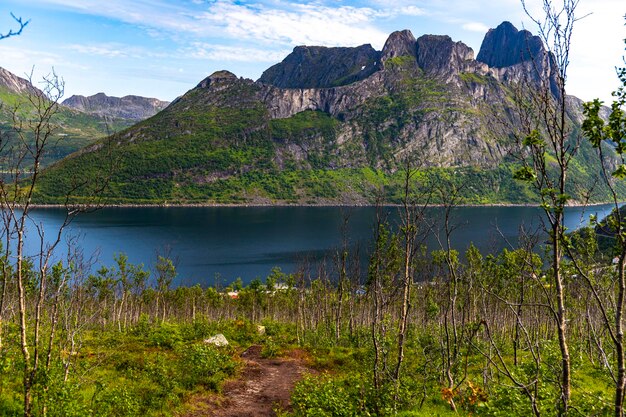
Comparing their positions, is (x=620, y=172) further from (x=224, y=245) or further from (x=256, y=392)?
(x=224, y=245)

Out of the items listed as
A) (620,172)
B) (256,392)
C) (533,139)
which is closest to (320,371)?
(256,392)

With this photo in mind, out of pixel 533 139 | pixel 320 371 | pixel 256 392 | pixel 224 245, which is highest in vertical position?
pixel 533 139

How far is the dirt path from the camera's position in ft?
74.1

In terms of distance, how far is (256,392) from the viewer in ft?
86.3

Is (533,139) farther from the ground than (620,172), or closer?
farther from the ground

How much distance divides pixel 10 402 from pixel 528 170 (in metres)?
20.3

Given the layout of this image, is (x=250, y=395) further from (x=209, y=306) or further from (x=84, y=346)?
(x=209, y=306)

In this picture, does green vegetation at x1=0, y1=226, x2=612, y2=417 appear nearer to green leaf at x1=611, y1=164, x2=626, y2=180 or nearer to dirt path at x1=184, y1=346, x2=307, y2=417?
dirt path at x1=184, y1=346, x2=307, y2=417

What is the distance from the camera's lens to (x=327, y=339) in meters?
44.1

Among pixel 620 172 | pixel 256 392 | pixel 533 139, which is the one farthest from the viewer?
pixel 256 392

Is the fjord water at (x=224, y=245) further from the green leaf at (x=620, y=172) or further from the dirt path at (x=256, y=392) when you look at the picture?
the green leaf at (x=620, y=172)

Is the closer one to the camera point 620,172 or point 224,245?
point 620,172

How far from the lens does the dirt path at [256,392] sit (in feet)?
74.1

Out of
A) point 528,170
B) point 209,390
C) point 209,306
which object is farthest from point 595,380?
point 209,306
